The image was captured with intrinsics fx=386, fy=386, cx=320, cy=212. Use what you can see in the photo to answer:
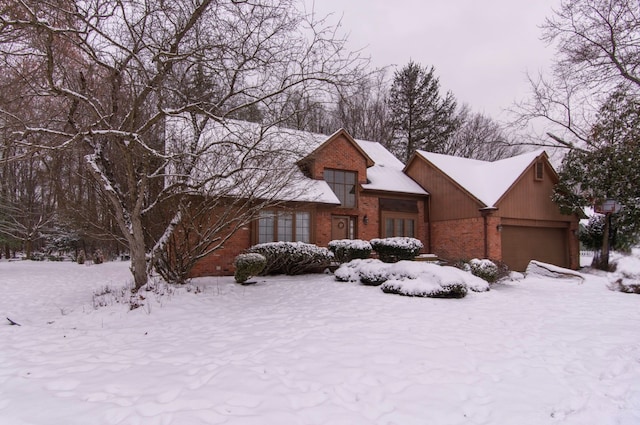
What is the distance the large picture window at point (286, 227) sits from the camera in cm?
1386

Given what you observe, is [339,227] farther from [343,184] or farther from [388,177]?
[388,177]

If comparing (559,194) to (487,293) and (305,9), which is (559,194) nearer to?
(487,293)

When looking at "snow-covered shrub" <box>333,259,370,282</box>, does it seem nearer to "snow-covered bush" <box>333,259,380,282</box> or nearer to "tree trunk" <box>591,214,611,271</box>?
"snow-covered bush" <box>333,259,380,282</box>

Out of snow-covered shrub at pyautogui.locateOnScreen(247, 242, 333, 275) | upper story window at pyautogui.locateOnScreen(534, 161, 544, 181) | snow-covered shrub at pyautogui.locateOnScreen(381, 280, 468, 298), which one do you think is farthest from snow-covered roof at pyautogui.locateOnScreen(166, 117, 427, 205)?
upper story window at pyautogui.locateOnScreen(534, 161, 544, 181)

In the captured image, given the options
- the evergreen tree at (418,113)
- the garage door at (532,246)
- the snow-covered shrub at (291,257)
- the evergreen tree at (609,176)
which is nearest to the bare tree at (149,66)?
the snow-covered shrub at (291,257)

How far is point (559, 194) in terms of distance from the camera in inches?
698

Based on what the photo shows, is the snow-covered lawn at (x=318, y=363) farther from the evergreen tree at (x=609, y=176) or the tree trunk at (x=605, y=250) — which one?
the tree trunk at (x=605, y=250)

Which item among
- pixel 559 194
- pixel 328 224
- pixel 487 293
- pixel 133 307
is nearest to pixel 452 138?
pixel 559 194

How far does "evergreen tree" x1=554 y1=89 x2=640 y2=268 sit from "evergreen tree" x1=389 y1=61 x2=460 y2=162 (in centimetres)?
1330

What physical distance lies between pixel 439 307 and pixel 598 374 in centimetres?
354

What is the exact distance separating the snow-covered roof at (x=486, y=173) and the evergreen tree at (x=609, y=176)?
1945mm

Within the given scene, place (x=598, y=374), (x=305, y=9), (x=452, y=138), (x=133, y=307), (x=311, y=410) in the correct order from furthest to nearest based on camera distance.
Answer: (x=452, y=138)
(x=133, y=307)
(x=305, y=9)
(x=598, y=374)
(x=311, y=410)

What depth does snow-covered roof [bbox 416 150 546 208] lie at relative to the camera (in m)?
16.5

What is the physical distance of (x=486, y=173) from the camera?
18734mm
